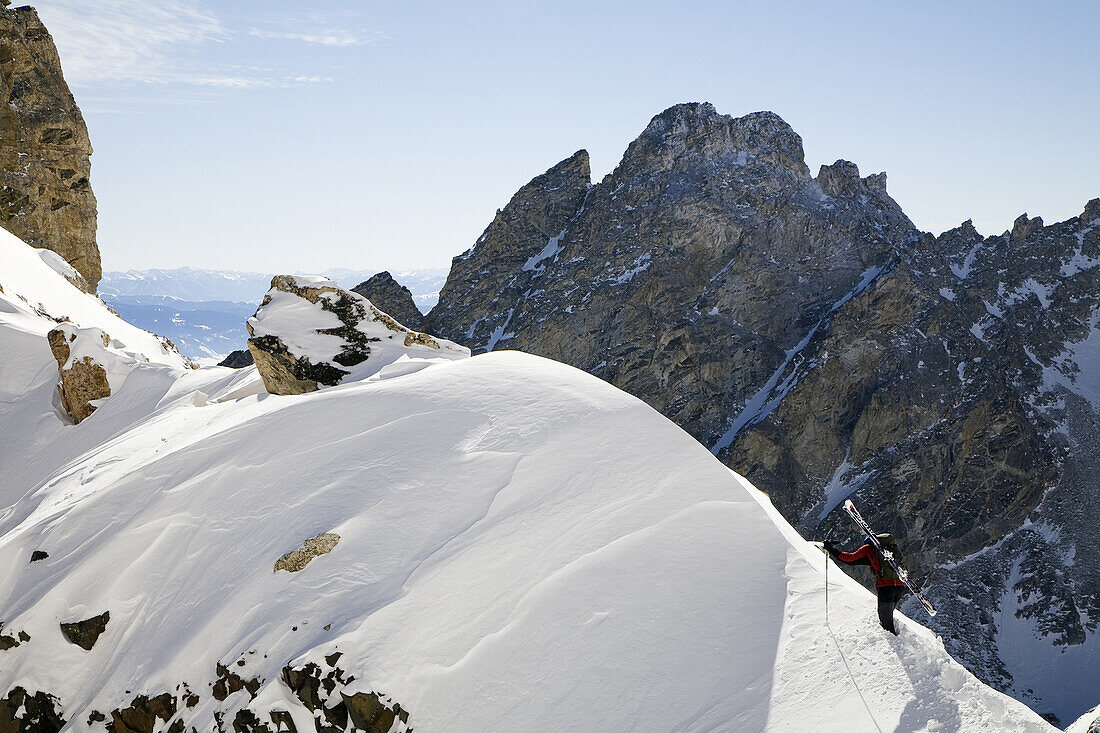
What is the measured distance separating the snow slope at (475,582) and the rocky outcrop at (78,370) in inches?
372

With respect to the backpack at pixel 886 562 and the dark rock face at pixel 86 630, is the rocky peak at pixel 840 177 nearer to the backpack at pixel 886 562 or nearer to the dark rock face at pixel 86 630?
the backpack at pixel 886 562

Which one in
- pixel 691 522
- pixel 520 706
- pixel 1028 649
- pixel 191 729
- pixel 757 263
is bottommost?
pixel 1028 649

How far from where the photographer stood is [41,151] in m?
49.1

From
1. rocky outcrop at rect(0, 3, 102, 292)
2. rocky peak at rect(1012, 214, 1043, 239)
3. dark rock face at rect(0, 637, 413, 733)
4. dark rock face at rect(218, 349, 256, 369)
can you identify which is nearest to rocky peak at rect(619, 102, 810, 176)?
rocky peak at rect(1012, 214, 1043, 239)

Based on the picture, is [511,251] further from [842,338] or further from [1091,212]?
[1091,212]

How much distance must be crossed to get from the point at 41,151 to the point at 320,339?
143 ft

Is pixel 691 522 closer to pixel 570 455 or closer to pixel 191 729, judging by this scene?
pixel 570 455

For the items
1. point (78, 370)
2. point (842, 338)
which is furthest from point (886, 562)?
point (842, 338)

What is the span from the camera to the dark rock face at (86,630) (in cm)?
1107

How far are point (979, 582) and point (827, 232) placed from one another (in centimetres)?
5560

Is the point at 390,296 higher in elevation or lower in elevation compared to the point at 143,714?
higher

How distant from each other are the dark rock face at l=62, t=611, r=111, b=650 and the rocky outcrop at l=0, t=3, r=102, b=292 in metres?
43.9

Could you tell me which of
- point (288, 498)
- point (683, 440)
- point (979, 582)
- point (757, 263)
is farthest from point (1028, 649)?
point (288, 498)

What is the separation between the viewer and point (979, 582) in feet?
261
